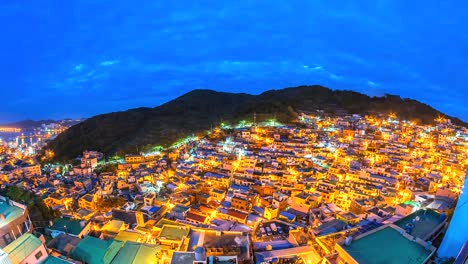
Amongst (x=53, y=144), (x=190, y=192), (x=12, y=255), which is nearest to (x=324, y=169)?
(x=190, y=192)

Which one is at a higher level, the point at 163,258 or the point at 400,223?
the point at 400,223

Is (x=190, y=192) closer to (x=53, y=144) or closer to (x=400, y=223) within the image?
(x=400, y=223)

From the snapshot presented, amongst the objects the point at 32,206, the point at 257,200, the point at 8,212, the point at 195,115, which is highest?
the point at 195,115

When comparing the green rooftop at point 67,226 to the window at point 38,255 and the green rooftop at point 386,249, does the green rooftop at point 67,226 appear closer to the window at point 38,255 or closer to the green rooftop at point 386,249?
the window at point 38,255

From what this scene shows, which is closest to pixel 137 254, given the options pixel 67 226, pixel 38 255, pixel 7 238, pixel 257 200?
pixel 38 255

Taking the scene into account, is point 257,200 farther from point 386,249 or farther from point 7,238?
point 7,238

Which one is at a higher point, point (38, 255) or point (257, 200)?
point (38, 255)

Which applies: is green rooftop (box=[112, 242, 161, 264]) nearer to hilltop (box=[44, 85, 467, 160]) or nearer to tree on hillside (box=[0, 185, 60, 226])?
tree on hillside (box=[0, 185, 60, 226])

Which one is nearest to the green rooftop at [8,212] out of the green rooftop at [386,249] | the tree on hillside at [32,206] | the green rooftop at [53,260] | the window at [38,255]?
the window at [38,255]
